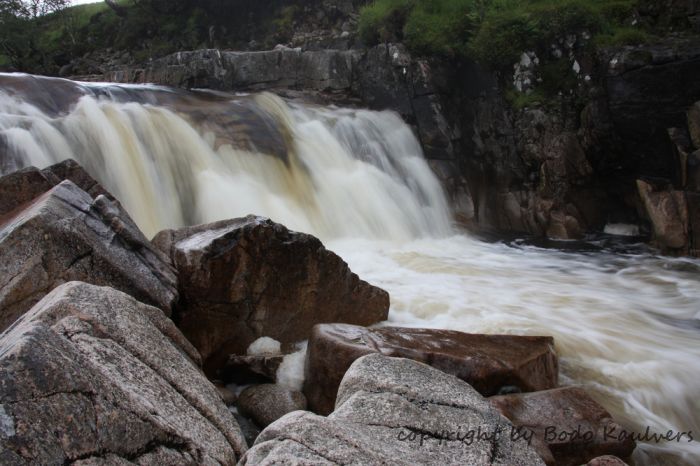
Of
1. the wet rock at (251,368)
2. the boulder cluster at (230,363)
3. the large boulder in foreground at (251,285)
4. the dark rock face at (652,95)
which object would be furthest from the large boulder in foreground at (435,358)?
the dark rock face at (652,95)

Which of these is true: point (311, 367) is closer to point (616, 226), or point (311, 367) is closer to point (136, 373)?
point (136, 373)

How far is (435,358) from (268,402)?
5.10ft

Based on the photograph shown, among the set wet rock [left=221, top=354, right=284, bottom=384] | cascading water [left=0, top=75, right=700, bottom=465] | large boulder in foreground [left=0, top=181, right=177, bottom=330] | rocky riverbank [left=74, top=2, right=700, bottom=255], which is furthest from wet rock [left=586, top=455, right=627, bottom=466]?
rocky riverbank [left=74, top=2, right=700, bottom=255]

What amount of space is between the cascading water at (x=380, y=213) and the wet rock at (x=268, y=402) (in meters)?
2.47

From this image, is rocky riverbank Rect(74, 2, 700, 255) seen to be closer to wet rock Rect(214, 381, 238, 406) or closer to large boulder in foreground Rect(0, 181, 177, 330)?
wet rock Rect(214, 381, 238, 406)

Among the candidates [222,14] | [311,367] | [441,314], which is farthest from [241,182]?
[222,14]

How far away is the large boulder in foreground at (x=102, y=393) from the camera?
2219 mm

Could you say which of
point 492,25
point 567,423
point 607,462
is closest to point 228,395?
point 567,423

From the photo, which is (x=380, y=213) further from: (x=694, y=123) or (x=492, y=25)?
(x=694, y=123)

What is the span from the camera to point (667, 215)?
427 inches

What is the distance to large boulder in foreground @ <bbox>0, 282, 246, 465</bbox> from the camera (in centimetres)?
222

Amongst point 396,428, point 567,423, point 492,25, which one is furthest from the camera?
point 492,25

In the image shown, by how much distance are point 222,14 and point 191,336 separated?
2050 centimetres

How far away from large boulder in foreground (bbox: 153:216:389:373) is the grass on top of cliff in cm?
960
